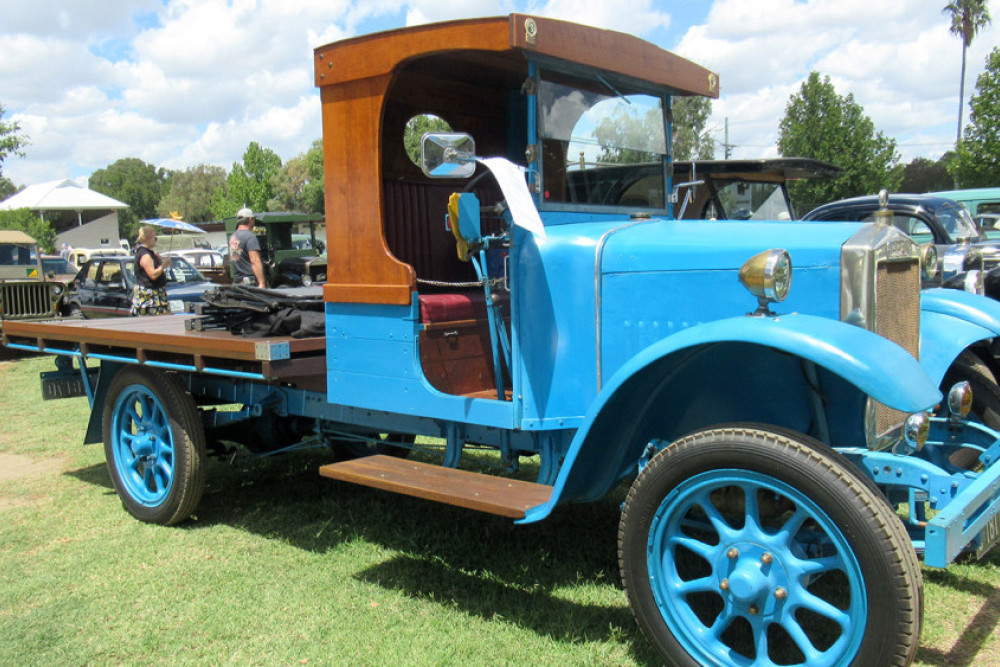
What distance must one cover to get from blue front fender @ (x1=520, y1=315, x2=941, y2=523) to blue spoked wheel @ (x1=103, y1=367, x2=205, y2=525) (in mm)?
2471

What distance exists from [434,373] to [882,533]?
80.4 inches

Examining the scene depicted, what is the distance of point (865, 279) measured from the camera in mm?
2836

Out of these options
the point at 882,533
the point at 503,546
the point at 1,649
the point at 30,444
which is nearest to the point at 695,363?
the point at 882,533

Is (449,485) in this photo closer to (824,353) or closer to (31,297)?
(824,353)

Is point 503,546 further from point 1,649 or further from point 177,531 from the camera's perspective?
point 1,649

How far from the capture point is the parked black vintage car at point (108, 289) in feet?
44.0

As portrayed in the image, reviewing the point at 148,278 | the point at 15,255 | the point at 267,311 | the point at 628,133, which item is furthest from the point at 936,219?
the point at 15,255

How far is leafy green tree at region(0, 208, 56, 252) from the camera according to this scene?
1216 inches

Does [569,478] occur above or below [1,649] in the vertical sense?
above

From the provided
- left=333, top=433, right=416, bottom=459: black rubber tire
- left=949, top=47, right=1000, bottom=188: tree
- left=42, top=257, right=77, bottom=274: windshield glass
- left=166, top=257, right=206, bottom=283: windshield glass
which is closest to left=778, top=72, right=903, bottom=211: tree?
left=949, top=47, right=1000, bottom=188: tree

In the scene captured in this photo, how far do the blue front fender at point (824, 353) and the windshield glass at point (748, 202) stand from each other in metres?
6.95

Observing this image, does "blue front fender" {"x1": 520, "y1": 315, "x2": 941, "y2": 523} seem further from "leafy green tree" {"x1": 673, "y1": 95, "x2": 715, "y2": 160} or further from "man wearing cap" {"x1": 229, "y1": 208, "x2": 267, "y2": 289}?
"leafy green tree" {"x1": 673, "y1": 95, "x2": 715, "y2": 160}

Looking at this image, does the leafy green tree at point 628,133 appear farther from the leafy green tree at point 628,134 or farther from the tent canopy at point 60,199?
the tent canopy at point 60,199

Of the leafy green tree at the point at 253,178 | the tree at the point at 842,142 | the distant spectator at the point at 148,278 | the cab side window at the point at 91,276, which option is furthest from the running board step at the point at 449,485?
the leafy green tree at the point at 253,178
